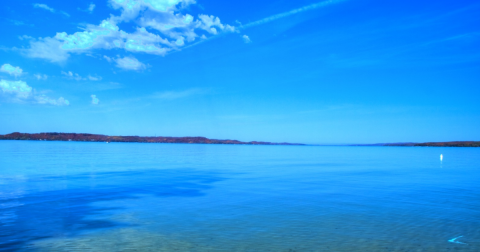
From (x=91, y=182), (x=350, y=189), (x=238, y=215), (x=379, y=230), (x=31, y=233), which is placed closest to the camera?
(x=31, y=233)

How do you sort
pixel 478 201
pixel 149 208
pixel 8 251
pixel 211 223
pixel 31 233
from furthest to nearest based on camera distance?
pixel 478 201
pixel 149 208
pixel 211 223
pixel 31 233
pixel 8 251

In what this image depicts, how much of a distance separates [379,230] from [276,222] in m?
3.64

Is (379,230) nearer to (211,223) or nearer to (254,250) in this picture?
(254,250)

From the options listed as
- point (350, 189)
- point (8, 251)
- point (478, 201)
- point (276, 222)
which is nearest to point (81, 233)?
point (8, 251)

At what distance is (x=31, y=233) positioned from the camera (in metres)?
9.80

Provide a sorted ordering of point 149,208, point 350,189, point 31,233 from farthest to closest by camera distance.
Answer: point 350,189
point 149,208
point 31,233

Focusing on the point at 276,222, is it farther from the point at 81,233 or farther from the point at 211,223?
the point at 81,233

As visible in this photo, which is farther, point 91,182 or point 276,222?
point 91,182

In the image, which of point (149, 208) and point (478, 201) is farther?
point (478, 201)

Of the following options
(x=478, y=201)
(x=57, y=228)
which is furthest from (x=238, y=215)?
(x=478, y=201)

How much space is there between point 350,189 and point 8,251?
1837 cm

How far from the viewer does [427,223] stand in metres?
11.6

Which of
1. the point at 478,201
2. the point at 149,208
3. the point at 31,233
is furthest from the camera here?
the point at 478,201

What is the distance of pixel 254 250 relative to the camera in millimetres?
8445
